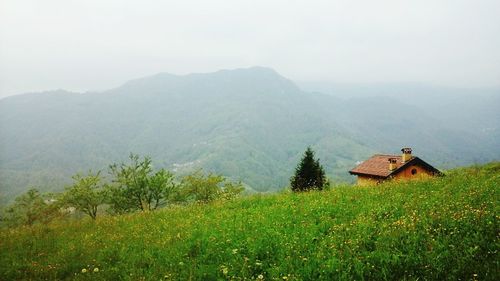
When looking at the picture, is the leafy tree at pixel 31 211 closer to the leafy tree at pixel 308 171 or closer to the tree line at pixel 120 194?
the tree line at pixel 120 194

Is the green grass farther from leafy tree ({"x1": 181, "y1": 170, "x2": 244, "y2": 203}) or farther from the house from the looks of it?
leafy tree ({"x1": 181, "y1": 170, "x2": 244, "y2": 203})

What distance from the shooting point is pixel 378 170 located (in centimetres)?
4831

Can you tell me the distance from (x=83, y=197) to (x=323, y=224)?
47.0 meters

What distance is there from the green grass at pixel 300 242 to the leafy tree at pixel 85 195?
36.6 meters

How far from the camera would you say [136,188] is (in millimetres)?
46000

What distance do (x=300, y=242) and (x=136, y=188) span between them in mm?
39426

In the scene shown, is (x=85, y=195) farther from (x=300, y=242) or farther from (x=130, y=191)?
(x=300, y=242)

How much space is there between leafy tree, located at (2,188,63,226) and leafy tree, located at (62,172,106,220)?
329 centimetres

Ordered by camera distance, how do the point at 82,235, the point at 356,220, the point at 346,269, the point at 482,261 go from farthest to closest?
the point at 82,235
the point at 356,220
the point at 346,269
the point at 482,261

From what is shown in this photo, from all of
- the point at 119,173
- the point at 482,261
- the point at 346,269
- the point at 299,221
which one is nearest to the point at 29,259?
the point at 299,221

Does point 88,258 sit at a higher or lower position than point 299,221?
lower

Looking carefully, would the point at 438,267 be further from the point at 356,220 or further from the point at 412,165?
the point at 412,165

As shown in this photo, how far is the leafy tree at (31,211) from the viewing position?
54247 mm

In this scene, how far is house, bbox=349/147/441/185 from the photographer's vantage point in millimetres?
47188
